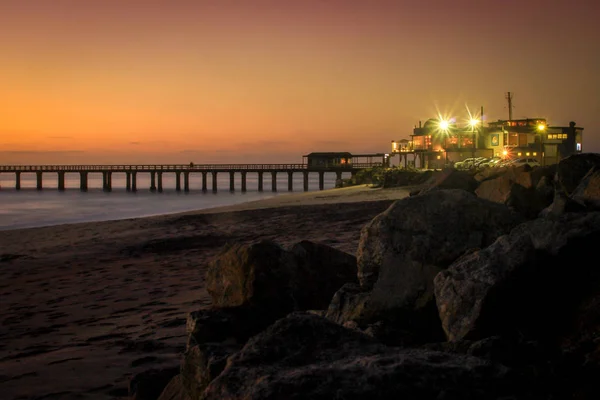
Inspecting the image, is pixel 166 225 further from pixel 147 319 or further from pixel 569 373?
pixel 569 373

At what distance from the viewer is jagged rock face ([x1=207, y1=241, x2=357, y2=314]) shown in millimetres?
4883

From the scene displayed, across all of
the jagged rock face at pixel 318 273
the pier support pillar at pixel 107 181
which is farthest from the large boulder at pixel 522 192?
the pier support pillar at pixel 107 181

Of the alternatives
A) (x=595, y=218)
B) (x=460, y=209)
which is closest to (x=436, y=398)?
(x=595, y=218)

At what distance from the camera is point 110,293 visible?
8828mm

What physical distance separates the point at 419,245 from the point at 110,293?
603 centimetres

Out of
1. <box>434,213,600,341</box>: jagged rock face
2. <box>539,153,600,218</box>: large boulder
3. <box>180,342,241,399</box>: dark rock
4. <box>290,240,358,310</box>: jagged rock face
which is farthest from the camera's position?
<box>290,240,358,310</box>: jagged rock face

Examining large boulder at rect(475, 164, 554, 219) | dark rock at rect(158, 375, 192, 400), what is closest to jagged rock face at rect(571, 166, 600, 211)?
large boulder at rect(475, 164, 554, 219)

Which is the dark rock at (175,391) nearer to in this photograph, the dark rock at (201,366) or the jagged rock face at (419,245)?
the dark rock at (201,366)

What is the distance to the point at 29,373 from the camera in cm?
507

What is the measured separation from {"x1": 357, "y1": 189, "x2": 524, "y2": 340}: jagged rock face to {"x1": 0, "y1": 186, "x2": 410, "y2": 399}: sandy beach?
2038 mm

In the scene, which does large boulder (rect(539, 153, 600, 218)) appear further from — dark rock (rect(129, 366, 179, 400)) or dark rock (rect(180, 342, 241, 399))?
dark rock (rect(129, 366, 179, 400))

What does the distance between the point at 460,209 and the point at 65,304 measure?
20.6 feet

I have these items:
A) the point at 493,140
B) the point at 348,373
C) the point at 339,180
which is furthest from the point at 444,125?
the point at 348,373

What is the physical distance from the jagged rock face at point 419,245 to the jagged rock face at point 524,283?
0.44 meters
